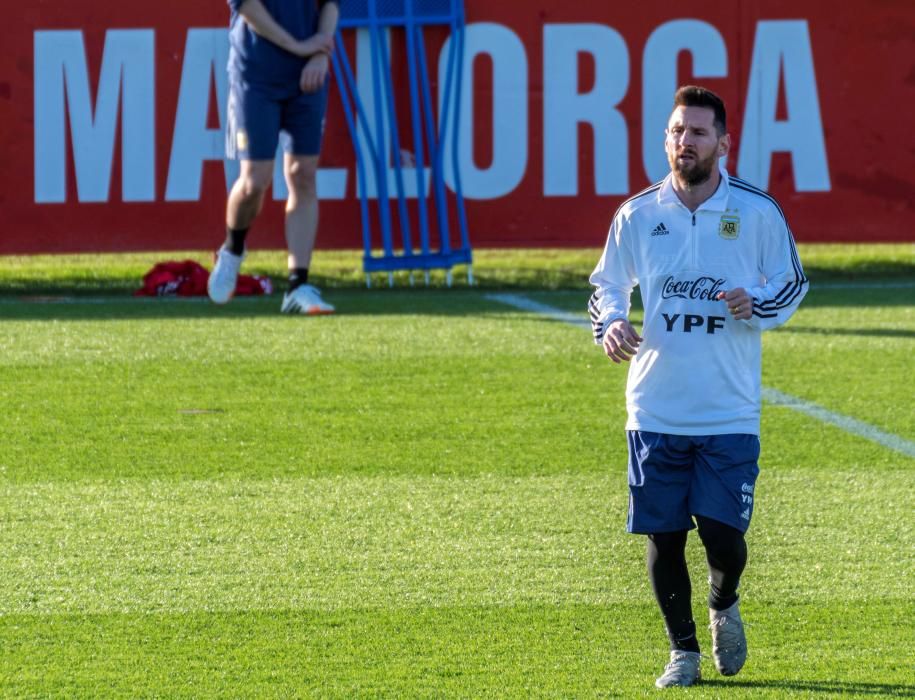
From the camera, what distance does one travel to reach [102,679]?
12.2 feet

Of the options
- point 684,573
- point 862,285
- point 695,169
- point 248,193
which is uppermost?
point 695,169

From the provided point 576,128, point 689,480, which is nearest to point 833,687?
point 689,480

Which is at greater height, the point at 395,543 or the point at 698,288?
the point at 698,288

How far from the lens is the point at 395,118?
36.4 feet

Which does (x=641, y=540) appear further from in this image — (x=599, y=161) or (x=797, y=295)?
(x=599, y=161)

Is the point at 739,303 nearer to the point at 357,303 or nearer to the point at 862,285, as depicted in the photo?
the point at 357,303

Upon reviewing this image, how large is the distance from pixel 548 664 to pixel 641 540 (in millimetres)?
1165

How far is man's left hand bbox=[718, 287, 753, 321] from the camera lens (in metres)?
3.72

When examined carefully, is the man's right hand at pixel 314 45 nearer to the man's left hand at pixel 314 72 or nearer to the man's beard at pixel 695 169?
the man's left hand at pixel 314 72

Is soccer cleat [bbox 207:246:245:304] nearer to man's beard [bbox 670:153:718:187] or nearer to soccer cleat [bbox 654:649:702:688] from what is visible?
man's beard [bbox 670:153:718:187]

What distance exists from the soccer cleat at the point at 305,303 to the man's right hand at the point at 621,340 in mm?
5743

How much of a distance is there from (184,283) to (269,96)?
6.24 ft

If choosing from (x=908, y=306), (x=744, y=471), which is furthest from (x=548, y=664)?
(x=908, y=306)

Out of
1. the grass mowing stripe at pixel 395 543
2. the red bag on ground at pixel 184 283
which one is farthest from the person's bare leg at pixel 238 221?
the grass mowing stripe at pixel 395 543
